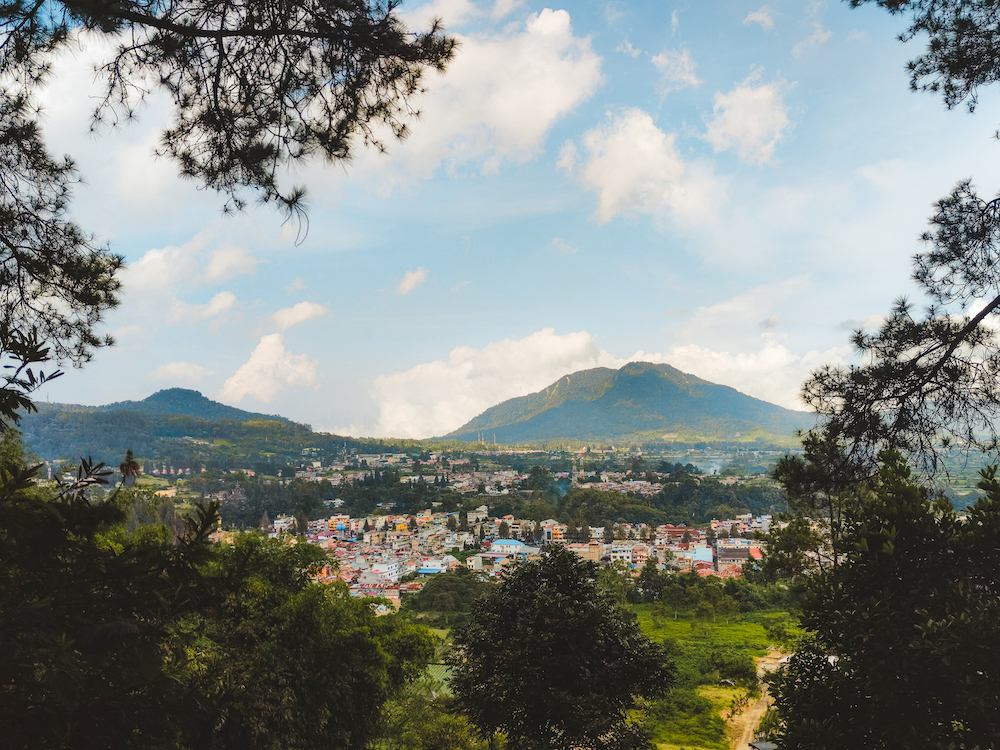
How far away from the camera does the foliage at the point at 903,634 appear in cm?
299

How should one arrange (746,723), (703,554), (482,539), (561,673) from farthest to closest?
(482,539) → (703,554) → (746,723) → (561,673)

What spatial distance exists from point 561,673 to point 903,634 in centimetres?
301

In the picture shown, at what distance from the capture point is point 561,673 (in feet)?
17.8

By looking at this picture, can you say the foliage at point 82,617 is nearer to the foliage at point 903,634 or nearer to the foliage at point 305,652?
the foliage at point 903,634

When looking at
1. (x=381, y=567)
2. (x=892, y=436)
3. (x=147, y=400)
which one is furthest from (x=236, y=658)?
(x=147, y=400)

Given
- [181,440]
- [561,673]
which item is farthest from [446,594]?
[181,440]

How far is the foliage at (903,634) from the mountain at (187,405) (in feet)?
466

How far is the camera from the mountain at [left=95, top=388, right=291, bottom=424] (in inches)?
5399

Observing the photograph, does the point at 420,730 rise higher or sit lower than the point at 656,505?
higher

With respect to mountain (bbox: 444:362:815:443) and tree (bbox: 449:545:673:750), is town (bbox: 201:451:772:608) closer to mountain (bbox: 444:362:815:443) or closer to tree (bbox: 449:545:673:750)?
tree (bbox: 449:545:673:750)

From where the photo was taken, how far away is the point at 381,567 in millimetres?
37062

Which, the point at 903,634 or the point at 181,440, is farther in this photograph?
the point at 181,440

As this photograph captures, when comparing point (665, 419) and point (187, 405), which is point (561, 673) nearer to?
point (187, 405)

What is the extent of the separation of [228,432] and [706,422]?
12945 cm
